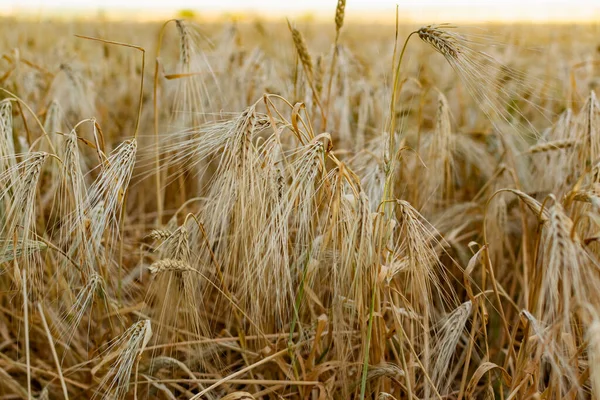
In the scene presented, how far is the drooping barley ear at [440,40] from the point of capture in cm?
94

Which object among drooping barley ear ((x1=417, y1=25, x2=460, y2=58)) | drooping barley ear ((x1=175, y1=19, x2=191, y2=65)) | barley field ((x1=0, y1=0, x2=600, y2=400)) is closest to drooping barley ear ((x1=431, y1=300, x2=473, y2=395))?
barley field ((x1=0, y1=0, x2=600, y2=400))

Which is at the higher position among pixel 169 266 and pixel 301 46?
pixel 301 46

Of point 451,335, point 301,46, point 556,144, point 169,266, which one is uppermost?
point 301,46

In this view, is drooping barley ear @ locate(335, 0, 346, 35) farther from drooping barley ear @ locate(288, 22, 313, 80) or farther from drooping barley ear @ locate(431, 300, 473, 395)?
drooping barley ear @ locate(431, 300, 473, 395)

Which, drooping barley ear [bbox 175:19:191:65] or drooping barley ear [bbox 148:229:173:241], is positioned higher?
drooping barley ear [bbox 175:19:191:65]

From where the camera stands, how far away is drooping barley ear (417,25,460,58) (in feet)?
3.07

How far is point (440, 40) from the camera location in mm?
945

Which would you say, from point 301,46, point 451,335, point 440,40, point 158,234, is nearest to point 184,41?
point 301,46

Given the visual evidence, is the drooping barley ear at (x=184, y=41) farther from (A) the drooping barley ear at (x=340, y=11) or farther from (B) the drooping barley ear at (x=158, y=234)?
(B) the drooping barley ear at (x=158, y=234)

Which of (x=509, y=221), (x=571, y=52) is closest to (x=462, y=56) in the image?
(x=509, y=221)

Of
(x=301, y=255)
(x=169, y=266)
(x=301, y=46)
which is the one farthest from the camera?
(x=301, y=46)

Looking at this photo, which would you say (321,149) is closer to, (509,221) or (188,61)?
(188,61)

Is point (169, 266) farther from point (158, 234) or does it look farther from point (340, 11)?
point (340, 11)

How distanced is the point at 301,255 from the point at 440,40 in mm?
447
